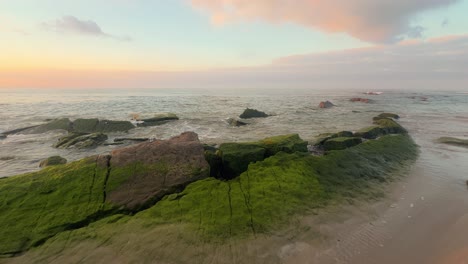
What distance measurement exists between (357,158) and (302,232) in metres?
5.84

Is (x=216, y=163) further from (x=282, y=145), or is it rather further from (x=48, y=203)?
(x=48, y=203)

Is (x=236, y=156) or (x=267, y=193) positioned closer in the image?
(x=267, y=193)

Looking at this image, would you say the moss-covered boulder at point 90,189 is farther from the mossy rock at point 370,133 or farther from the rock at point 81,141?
the mossy rock at point 370,133

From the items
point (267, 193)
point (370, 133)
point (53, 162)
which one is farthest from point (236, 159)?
point (370, 133)

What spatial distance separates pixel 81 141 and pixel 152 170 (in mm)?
11588

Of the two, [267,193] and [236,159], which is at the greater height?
[236,159]

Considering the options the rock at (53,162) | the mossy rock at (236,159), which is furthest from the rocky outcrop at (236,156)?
the rock at (53,162)

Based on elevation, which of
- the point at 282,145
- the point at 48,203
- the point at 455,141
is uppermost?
the point at 282,145

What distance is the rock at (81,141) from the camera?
54.0ft

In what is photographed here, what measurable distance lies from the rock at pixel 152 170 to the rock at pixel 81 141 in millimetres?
9322

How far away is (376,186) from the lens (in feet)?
29.4

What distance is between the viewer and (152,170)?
8.08 metres

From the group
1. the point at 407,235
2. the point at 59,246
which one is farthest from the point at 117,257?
the point at 407,235

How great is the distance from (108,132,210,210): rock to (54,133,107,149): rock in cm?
932
